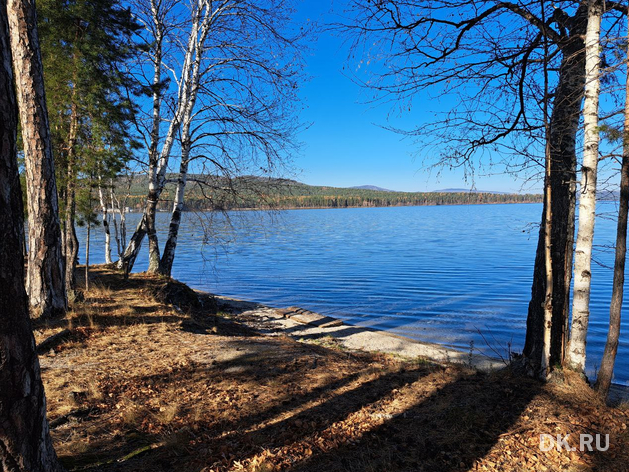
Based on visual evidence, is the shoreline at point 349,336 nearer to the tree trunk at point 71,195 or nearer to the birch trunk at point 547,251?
the birch trunk at point 547,251

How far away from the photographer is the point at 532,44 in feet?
18.0

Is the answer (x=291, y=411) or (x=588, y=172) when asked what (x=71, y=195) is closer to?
(x=291, y=411)

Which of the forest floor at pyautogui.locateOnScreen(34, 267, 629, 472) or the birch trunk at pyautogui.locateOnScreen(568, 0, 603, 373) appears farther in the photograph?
the birch trunk at pyautogui.locateOnScreen(568, 0, 603, 373)

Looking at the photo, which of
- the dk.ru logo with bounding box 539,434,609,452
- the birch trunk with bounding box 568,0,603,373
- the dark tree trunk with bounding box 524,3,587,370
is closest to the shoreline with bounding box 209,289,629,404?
the dark tree trunk with bounding box 524,3,587,370

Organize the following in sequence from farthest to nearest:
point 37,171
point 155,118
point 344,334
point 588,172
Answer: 1. point 155,118
2. point 344,334
3. point 37,171
4. point 588,172

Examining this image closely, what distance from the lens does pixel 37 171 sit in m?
7.14

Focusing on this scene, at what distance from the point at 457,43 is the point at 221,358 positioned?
5.83m

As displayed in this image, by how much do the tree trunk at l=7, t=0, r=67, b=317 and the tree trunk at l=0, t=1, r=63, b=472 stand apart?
5.29 m

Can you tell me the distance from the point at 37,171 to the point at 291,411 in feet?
21.3

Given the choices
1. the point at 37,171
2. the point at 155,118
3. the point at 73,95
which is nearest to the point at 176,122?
the point at 155,118

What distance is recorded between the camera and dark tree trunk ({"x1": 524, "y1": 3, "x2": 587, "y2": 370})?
5141 millimetres

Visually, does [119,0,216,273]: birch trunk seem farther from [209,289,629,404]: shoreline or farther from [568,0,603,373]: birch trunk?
[568,0,603,373]: birch trunk

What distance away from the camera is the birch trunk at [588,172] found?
4.45 m

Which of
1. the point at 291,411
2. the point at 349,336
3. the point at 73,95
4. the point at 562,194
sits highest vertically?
the point at 73,95
